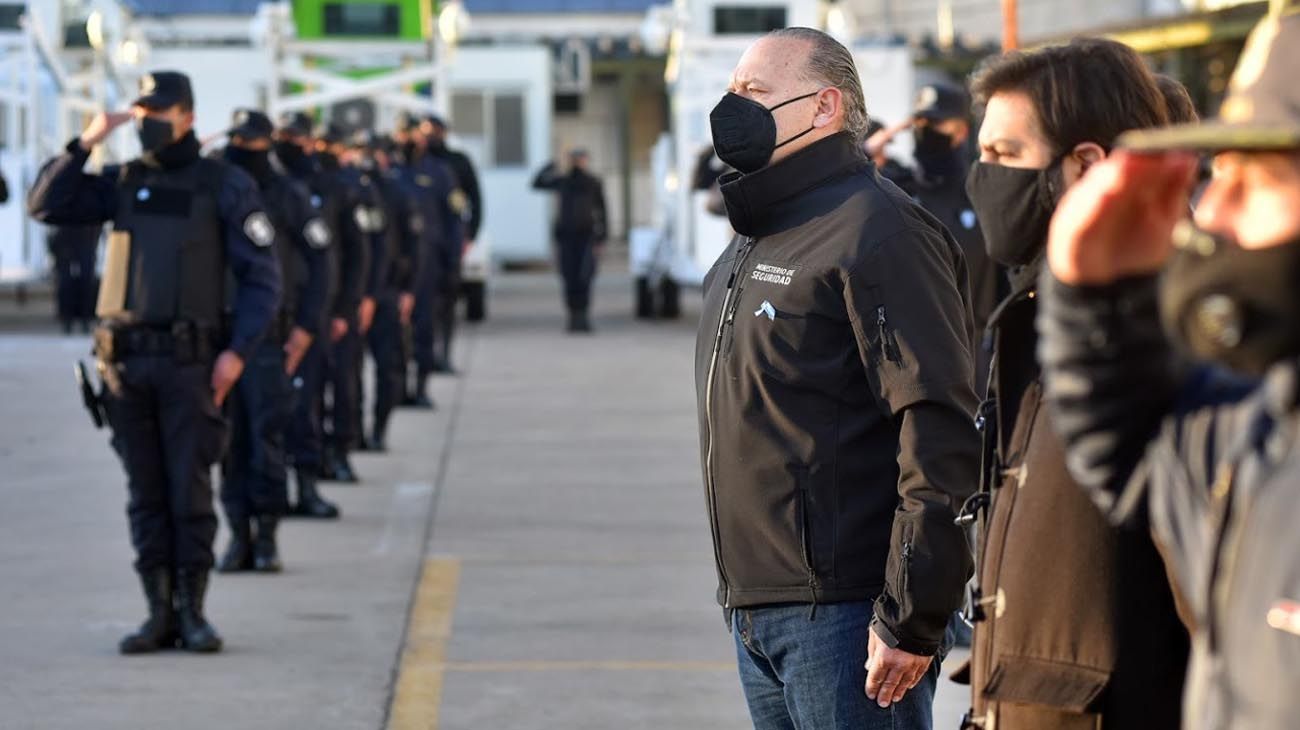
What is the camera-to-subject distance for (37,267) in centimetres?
2216

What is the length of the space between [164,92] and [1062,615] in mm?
5273

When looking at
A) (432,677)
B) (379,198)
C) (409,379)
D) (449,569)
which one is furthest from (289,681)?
(409,379)

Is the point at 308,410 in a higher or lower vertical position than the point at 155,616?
lower

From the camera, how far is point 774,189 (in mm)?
3842

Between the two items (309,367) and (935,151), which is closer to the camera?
(935,151)

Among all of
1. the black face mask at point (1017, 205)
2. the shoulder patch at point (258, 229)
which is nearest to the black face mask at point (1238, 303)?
the black face mask at point (1017, 205)

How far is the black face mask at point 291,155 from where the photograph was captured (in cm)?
1106

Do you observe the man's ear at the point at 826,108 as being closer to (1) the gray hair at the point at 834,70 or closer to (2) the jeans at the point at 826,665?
(1) the gray hair at the point at 834,70

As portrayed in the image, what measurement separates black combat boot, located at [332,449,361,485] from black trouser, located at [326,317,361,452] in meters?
0.04

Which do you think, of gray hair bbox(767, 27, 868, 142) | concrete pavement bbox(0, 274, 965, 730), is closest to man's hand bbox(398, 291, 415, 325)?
concrete pavement bbox(0, 274, 965, 730)

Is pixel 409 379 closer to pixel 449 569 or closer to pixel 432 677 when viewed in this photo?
pixel 449 569

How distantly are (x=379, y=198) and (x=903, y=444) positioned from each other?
9.64m

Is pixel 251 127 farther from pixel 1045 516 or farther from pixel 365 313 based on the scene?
pixel 1045 516

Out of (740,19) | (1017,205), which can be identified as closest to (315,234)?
(1017,205)
